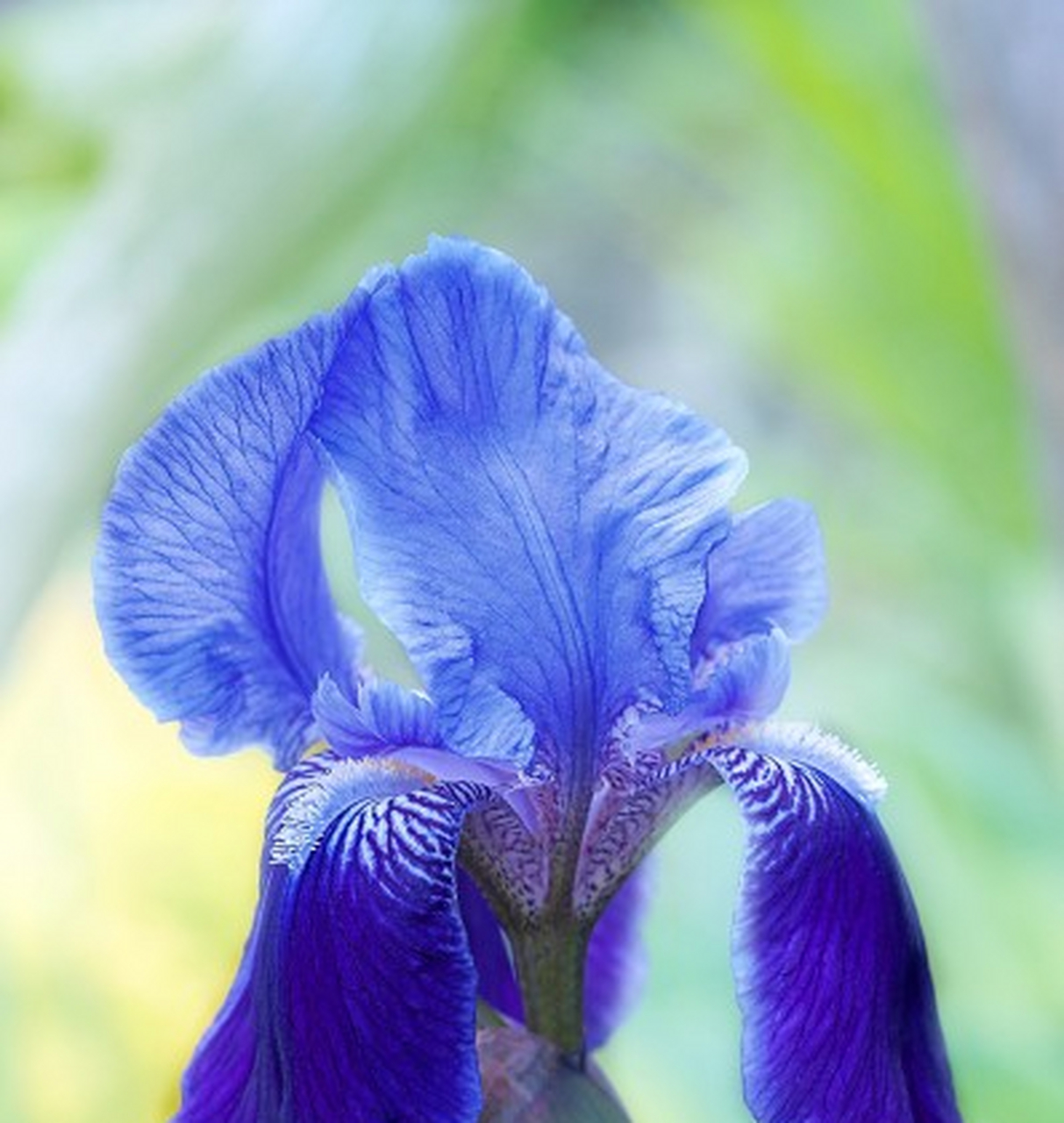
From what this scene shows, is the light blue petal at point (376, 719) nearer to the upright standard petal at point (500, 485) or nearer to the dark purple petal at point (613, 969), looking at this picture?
the upright standard petal at point (500, 485)

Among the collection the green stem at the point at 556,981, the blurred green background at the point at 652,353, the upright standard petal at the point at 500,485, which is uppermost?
the blurred green background at the point at 652,353

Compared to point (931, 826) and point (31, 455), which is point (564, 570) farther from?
point (31, 455)

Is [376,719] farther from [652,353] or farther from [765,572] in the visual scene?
[652,353]

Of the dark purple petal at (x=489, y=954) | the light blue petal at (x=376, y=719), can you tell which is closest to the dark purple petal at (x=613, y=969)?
the dark purple petal at (x=489, y=954)

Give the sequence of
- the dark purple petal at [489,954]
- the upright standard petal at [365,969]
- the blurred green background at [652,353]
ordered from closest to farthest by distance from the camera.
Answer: the upright standard petal at [365,969], the dark purple petal at [489,954], the blurred green background at [652,353]

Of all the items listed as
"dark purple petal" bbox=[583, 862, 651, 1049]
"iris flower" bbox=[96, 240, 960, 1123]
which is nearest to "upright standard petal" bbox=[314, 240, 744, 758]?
"iris flower" bbox=[96, 240, 960, 1123]

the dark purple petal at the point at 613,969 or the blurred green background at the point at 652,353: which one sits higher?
the blurred green background at the point at 652,353
